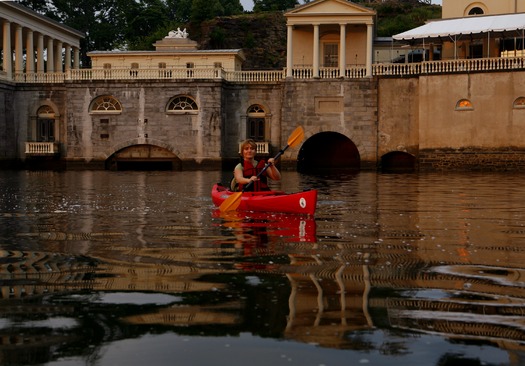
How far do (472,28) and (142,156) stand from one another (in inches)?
761

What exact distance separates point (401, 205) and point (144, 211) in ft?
18.6

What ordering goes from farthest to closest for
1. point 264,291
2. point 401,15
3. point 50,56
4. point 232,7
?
1. point 232,7
2. point 401,15
3. point 50,56
4. point 264,291

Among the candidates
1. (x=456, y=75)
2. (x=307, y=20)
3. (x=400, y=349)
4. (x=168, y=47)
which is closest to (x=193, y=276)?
(x=400, y=349)

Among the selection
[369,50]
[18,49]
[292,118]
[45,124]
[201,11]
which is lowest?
[45,124]

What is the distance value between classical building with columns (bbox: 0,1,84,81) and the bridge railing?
80cm

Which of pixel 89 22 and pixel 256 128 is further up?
pixel 89 22

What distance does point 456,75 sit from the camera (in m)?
40.6

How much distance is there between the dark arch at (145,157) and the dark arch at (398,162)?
1177 cm

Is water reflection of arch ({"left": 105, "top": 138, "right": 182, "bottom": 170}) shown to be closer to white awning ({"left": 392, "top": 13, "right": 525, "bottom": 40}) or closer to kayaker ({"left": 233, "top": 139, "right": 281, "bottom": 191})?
white awning ({"left": 392, "top": 13, "right": 525, "bottom": 40})

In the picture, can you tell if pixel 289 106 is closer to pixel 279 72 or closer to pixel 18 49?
pixel 279 72

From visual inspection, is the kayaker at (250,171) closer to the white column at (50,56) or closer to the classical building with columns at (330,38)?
the classical building with columns at (330,38)

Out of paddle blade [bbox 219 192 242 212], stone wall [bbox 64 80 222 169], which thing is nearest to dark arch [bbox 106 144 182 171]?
stone wall [bbox 64 80 222 169]

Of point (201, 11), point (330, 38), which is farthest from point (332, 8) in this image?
point (201, 11)

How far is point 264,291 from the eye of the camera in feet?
22.3
